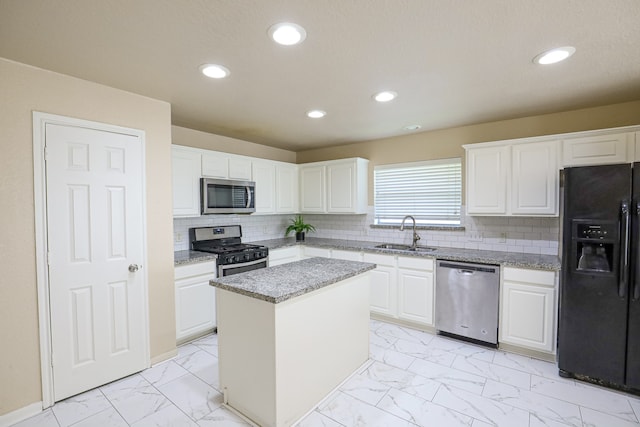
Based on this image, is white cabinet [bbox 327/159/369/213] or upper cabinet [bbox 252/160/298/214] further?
white cabinet [bbox 327/159/369/213]

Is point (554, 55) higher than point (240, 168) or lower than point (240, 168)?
higher

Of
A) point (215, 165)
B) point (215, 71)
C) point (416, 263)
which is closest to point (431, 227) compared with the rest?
point (416, 263)

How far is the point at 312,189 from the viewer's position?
492cm

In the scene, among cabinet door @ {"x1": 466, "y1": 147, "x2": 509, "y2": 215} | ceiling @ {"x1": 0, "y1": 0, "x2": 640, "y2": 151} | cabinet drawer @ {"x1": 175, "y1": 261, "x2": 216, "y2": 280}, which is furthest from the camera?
cabinet door @ {"x1": 466, "y1": 147, "x2": 509, "y2": 215}

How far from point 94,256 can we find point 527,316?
12.8ft

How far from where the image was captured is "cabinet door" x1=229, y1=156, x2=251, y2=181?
3.98m

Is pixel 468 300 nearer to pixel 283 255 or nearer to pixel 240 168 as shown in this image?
pixel 283 255

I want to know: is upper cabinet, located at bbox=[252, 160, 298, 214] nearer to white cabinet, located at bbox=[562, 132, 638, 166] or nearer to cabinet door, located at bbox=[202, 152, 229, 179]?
cabinet door, located at bbox=[202, 152, 229, 179]

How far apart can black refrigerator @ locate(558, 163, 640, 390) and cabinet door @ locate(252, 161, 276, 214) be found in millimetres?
3460

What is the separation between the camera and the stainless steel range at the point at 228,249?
3.49m

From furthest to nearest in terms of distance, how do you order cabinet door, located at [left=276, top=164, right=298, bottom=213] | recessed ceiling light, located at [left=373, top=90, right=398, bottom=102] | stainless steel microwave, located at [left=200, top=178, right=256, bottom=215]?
cabinet door, located at [left=276, top=164, right=298, bottom=213], stainless steel microwave, located at [left=200, top=178, right=256, bottom=215], recessed ceiling light, located at [left=373, top=90, right=398, bottom=102]

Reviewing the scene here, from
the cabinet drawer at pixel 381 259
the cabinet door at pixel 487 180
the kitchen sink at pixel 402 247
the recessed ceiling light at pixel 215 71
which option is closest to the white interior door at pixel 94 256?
the recessed ceiling light at pixel 215 71

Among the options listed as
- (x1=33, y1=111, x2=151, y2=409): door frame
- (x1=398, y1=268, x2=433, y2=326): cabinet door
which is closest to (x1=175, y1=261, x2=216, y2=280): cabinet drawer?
(x1=33, y1=111, x2=151, y2=409): door frame

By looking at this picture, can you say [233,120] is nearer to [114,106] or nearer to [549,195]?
[114,106]
